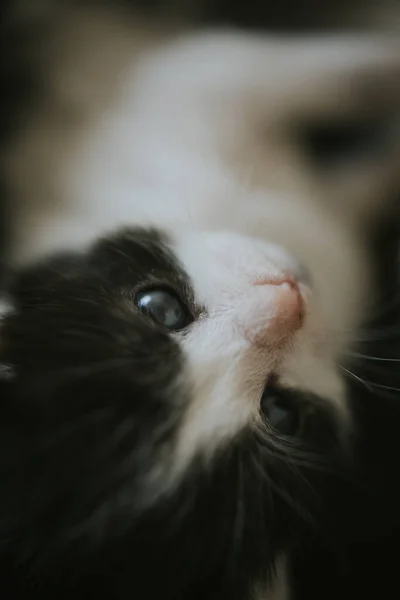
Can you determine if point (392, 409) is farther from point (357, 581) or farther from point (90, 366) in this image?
point (90, 366)

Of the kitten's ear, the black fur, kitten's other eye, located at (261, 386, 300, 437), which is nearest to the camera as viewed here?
the black fur

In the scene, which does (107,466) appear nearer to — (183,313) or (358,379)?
(183,313)

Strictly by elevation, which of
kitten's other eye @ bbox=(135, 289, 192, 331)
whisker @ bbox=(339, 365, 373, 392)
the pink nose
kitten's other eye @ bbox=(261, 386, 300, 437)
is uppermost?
kitten's other eye @ bbox=(135, 289, 192, 331)

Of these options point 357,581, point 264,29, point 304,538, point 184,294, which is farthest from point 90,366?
point 264,29

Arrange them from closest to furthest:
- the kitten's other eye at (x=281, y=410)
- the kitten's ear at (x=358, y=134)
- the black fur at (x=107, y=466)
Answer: the black fur at (x=107, y=466) → the kitten's other eye at (x=281, y=410) → the kitten's ear at (x=358, y=134)

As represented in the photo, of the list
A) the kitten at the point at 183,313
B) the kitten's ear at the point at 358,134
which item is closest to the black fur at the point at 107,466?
the kitten at the point at 183,313

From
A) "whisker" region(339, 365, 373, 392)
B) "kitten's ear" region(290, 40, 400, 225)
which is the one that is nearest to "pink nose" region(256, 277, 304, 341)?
"whisker" region(339, 365, 373, 392)

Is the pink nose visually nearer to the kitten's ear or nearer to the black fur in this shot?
the black fur

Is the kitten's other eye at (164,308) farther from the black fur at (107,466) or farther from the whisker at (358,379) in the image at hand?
the whisker at (358,379)
